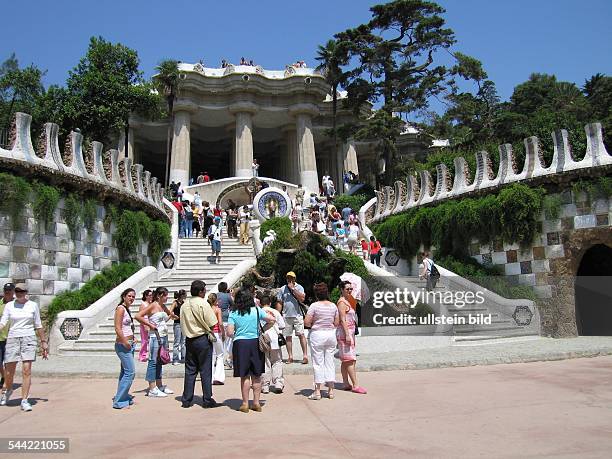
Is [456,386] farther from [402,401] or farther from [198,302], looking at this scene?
[198,302]

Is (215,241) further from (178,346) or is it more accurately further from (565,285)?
(565,285)

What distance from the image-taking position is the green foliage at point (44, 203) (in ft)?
44.7

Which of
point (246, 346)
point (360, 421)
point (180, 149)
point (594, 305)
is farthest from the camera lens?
point (180, 149)

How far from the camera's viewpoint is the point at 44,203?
541 inches

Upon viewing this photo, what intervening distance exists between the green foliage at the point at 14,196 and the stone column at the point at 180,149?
2944cm

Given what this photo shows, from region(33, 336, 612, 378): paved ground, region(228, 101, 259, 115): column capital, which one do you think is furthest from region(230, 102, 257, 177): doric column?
region(33, 336, 612, 378): paved ground

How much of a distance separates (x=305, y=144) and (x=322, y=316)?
127 feet

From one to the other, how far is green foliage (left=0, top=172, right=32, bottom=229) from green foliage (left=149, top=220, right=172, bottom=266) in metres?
5.64

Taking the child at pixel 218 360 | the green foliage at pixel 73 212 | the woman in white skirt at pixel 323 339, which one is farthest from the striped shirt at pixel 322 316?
the green foliage at pixel 73 212

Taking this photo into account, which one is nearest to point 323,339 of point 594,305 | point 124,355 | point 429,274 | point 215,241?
point 124,355

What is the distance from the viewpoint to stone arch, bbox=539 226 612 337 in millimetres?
15320

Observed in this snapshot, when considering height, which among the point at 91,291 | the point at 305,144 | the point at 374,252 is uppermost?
the point at 305,144

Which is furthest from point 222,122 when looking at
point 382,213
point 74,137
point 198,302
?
point 198,302

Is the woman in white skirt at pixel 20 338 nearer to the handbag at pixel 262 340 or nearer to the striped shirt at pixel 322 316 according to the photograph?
the handbag at pixel 262 340
